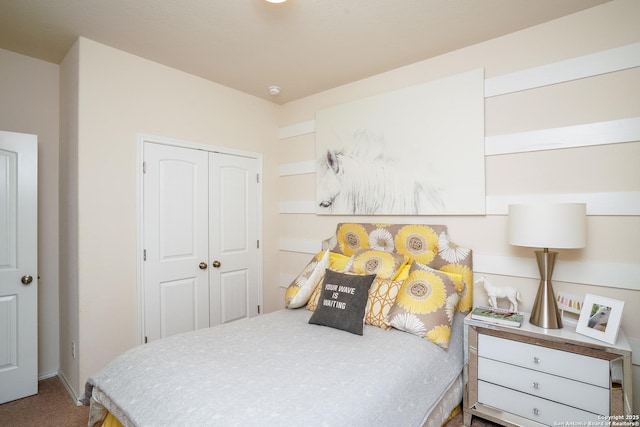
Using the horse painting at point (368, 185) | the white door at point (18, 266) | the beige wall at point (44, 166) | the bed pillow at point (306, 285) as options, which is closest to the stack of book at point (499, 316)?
the horse painting at point (368, 185)

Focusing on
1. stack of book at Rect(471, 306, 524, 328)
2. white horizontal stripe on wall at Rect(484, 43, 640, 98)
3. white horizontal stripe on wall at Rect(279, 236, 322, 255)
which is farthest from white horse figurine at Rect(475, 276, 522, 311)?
white horizontal stripe on wall at Rect(279, 236, 322, 255)

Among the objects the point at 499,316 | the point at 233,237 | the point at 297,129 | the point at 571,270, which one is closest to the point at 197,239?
the point at 233,237

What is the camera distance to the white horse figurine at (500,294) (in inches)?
Result: 84.2

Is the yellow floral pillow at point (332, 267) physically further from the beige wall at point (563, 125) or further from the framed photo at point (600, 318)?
the framed photo at point (600, 318)

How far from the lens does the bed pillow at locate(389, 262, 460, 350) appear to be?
2.02 metres

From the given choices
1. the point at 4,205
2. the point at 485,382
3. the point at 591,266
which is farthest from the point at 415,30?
the point at 4,205

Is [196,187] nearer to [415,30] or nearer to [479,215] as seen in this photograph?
[415,30]

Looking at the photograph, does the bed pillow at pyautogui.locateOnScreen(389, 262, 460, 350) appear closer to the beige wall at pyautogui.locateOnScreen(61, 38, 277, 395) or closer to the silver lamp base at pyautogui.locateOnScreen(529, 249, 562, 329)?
the silver lamp base at pyautogui.locateOnScreen(529, 249, 562, 329)

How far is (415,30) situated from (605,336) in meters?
2.16

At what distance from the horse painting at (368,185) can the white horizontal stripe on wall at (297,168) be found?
0.41ft

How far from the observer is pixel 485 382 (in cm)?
201

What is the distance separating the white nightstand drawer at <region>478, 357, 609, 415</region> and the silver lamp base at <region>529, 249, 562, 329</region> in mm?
287

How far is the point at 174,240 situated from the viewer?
2.84 m

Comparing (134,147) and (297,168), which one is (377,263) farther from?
(134,147)
